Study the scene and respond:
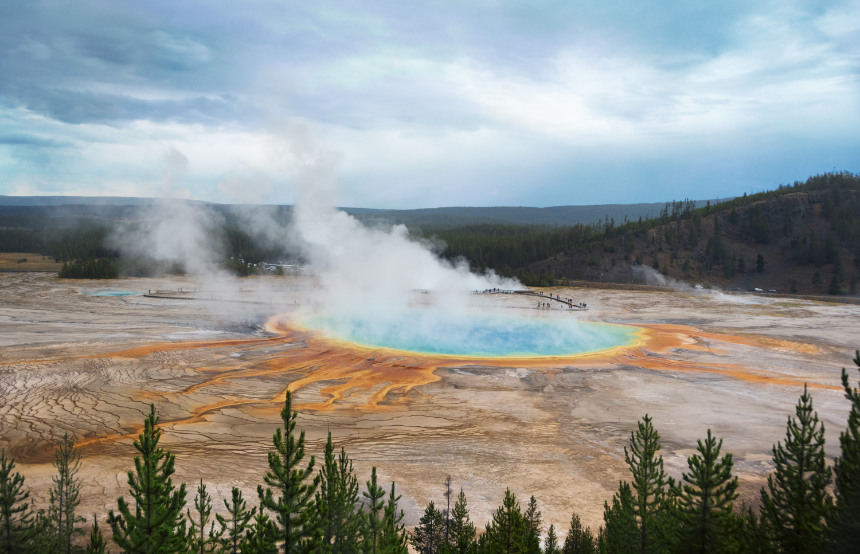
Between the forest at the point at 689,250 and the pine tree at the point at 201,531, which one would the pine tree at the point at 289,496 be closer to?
the pine tree at the point at 201,531

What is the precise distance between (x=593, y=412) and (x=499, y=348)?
12492 mm

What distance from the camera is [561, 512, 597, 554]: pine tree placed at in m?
10.4

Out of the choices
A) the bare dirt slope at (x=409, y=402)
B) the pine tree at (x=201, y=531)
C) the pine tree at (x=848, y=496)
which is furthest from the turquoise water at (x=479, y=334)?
the pine tree at (x=848, y=496)

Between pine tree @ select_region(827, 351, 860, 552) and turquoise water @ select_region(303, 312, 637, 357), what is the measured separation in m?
23.0

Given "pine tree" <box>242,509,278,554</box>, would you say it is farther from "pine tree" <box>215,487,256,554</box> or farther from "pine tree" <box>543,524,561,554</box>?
"pine tree" <box>543,524,561,554</box>

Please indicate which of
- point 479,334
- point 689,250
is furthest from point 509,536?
point 689,250

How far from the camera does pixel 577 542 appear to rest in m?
10.8

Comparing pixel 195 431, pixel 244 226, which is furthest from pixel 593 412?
pixel 244 226

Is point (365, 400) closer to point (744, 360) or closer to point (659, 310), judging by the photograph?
point (744, 360)

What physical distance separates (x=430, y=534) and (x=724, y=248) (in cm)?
8570

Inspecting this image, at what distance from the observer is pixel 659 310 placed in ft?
167

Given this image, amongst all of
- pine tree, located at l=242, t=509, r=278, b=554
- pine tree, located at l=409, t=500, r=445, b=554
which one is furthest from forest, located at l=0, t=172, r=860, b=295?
pine tree, located at l=242, t=509, r=278, b=554

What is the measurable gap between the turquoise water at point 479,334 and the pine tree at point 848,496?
2297 cm

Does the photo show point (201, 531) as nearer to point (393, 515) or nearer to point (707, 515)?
point (393, 515)
